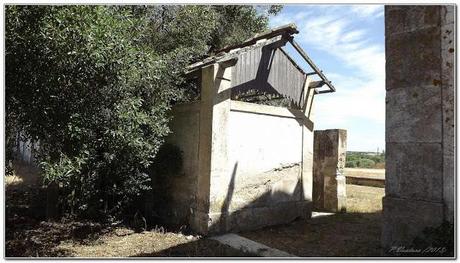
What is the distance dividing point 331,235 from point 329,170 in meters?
3.15

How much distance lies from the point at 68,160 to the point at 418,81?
5229 mm

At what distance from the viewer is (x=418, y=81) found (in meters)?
5.06

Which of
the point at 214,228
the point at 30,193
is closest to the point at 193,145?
the point at 214,228

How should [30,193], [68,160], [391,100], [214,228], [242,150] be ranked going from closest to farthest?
[391,100]
[68,160]
[214,228]
[242,150]
[30,193]

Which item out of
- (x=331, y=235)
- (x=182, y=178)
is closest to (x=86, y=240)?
(x=182, y=178)

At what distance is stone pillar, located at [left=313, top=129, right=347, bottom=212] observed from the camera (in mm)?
10867

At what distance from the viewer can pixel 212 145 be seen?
7.81 meters

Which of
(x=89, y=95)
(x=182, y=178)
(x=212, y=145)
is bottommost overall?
(x=182, y=178)

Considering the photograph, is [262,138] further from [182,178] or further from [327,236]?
[327,236]

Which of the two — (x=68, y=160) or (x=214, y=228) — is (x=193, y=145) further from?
(x=68, y=160)

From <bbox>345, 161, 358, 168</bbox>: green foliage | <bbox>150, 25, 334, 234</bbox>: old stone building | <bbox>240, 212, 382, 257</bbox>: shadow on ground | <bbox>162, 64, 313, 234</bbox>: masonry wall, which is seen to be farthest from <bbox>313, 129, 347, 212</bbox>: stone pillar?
<bbox>345, 161, 358, 168</bbox>: green foliage

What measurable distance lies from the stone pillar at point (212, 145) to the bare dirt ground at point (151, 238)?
1.84 ft

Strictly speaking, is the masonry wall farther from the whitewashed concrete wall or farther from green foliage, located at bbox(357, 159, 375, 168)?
green foliage, located at bbox(357, 159, 375, 168)

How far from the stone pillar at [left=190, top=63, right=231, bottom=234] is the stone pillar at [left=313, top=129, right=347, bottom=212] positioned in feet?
13.8
